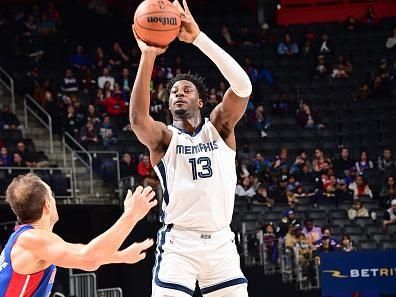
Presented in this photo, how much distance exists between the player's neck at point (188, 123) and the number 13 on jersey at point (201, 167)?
329 millimetres

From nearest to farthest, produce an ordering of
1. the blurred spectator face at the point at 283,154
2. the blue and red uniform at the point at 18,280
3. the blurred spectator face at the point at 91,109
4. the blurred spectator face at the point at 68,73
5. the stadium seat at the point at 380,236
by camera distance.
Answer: the blue and red uniform at the point at 18,280
the stadium seat at the point at 380,236
the blurred spectator face at the point at 91,109
the blurred spectator face at the point at 283,154
the blurred spectator face at the point at 68,73

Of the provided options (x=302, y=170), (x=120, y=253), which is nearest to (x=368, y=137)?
(x=302, y=170)

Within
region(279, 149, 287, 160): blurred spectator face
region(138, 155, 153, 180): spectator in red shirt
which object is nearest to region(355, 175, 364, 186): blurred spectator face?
region(279, 149, 287, 160): blurred spectator face

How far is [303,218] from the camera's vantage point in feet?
56.2

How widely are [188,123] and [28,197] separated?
201 centimetres

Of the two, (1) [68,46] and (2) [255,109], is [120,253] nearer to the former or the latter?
(2) [255,109]

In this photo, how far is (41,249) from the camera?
5246 millimetres

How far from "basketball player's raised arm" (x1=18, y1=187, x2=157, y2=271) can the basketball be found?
5.85 ft

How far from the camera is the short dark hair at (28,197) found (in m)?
5.36

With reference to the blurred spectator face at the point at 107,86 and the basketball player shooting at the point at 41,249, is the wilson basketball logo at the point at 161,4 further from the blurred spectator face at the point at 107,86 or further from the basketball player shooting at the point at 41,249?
the blurred spectator face at the point at 107,86

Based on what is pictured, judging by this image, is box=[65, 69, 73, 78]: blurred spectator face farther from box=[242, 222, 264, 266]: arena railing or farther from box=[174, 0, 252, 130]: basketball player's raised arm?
box=[174, 0, 252, 130]: basketball player's raised arm

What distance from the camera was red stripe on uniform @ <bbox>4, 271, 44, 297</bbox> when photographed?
5320 millimetres

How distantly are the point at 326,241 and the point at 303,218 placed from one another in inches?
58.2

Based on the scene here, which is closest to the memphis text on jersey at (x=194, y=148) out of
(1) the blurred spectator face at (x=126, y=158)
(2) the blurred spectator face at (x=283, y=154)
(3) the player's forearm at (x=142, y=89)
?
(3) the player's forearm at (x=142, y=89)
